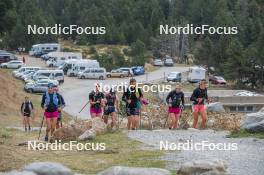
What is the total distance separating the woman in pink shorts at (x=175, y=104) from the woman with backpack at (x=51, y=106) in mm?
3970

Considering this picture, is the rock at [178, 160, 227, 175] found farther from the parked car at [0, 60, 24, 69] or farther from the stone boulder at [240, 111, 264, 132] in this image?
the parked car at [0, 60, 24, 69]

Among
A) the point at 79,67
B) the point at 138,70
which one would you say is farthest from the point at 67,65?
the point at 138,70

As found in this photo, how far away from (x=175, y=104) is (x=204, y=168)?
9.14 meters

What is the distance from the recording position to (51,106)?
18297 millimetres

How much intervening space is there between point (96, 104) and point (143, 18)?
104 meters

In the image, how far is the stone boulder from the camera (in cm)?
1853

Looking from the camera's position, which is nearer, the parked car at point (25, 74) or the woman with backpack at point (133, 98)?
the woman with backpack at point (133, 98)

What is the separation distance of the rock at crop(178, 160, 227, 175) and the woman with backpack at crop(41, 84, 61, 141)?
688 cm

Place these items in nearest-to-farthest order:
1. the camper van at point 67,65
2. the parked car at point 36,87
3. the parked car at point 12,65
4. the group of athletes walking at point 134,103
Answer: the group of athletes walking at point 134,103, the parked car at point 36,87, the camper van at point 67,65, the parked car at point 12,65

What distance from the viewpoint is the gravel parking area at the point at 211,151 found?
13.6 m

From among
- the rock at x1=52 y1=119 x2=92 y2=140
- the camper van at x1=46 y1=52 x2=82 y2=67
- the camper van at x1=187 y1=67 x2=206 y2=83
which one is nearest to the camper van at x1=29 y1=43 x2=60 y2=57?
the camper van at x1=46 y1=52 x2=82 y2=67

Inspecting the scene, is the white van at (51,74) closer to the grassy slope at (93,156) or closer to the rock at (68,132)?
the grassy slope at (93,156)

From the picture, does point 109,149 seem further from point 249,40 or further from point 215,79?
point 249,40

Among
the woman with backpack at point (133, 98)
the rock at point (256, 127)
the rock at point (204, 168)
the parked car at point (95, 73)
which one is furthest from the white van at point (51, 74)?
the rock at point (204, 168)
